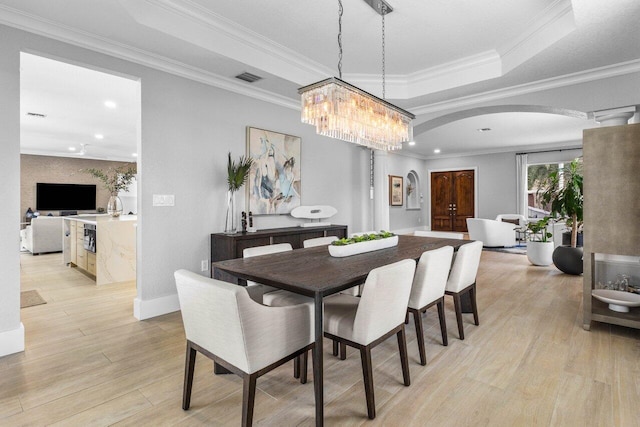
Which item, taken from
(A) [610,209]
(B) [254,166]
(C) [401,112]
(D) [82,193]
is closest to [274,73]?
(B) [254,166]

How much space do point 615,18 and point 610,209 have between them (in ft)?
4.76

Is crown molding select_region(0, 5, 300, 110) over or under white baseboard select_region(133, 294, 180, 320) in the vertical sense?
over

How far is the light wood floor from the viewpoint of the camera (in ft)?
5.72

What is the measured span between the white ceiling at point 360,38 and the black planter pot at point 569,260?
8.88ft

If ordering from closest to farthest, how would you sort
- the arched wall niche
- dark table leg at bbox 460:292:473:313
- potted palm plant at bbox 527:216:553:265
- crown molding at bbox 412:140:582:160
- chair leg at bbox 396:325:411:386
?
chair leg at bbox 396:325:411:386 < dark table leg at bbox 460:292:473:313 < potted palm plant at bbox 527:216:553:265 < crown molding at bbox 412:140:582:160 < the arched wall niche

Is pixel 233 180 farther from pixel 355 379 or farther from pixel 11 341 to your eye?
pixel 355 379

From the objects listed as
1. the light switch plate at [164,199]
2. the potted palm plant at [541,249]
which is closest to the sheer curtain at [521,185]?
the potted palm plant at [541,249]

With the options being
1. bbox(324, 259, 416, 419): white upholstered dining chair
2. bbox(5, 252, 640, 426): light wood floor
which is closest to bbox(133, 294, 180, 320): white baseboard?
bbox(5, 252, 640, 426): light wood floor

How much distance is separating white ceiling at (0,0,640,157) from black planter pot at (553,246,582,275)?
2708mm

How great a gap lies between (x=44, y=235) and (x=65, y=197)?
10.1 feet

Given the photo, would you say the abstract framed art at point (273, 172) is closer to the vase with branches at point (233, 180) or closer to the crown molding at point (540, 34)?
the vase with branches at point (233, 180)

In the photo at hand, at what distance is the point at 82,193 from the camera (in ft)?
30.9

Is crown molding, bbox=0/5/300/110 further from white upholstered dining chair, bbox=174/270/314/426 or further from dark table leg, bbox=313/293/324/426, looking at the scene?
dark table leg, bbox=313/293/324/426

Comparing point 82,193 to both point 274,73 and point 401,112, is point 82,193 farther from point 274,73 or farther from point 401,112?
point 401,112
